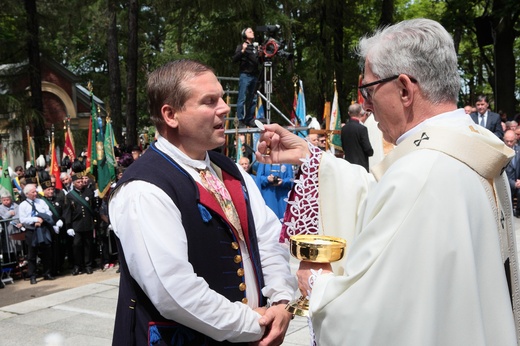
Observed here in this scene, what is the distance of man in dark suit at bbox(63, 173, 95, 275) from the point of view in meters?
9.78

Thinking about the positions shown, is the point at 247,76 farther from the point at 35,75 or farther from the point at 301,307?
the point at 35,75

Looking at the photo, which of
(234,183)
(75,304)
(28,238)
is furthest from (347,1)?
(234,183)

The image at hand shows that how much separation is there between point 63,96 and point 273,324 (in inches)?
1254

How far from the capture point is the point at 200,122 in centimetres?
244

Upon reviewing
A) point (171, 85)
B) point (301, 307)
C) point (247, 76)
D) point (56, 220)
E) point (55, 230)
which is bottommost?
point (55, 230)

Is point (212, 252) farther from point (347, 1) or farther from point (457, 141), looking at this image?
point (347, 1)

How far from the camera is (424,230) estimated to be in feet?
5.83

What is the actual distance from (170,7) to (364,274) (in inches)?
684

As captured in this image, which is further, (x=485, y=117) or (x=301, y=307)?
(x=485, y=117)

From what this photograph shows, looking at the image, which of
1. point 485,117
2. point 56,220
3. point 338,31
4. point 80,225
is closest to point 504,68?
point 338,31

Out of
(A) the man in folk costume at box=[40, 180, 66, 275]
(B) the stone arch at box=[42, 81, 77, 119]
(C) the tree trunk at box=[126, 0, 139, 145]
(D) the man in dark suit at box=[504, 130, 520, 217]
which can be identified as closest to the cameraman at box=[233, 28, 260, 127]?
(A) the man in folk costume at box=[40, 180, 66, 275]

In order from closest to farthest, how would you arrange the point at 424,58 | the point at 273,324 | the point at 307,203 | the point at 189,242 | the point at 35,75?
the point at 424,58 < the point at 189,242 < the point at 273,324 < the point at 307,203 < the point at 35,75

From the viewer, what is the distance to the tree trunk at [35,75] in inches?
736

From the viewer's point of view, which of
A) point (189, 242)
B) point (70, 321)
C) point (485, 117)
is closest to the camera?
point (189, 242)
